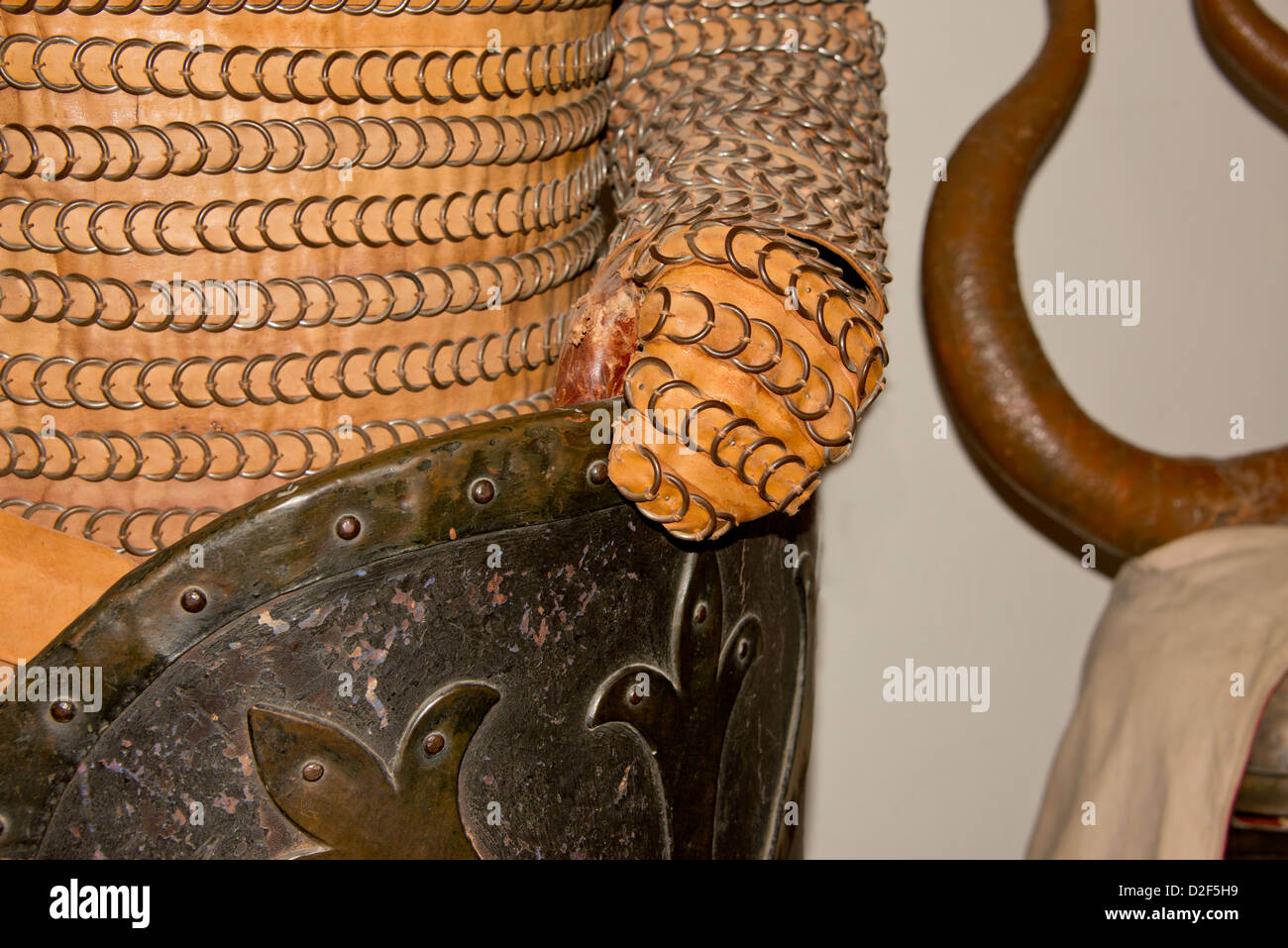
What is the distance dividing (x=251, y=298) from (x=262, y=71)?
0.38ft

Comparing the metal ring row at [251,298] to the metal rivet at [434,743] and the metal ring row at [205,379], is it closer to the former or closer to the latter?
the metal ring row at [205,379]

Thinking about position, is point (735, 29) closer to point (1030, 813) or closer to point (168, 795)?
point (168, 795)

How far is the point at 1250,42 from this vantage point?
97 cm

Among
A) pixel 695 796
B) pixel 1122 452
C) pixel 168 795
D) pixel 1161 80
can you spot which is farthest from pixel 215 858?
pixel 1161 80

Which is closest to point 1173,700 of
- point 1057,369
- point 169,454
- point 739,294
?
point 1057,369

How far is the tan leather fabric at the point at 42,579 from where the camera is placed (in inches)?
21.8

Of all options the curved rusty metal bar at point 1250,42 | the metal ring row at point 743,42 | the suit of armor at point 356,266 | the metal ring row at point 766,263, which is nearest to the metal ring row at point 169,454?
the suit of armor at point 356,266

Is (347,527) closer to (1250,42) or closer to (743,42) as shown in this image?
(743,42)

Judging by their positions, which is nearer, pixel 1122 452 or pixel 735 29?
pixel 735 29

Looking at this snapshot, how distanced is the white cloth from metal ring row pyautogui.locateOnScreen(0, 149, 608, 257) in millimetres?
593

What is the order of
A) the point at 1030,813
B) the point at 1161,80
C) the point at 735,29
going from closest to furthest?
the point at 735,29 → the point at 1161,80 → the point at 1030,813

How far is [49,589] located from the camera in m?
0.56
